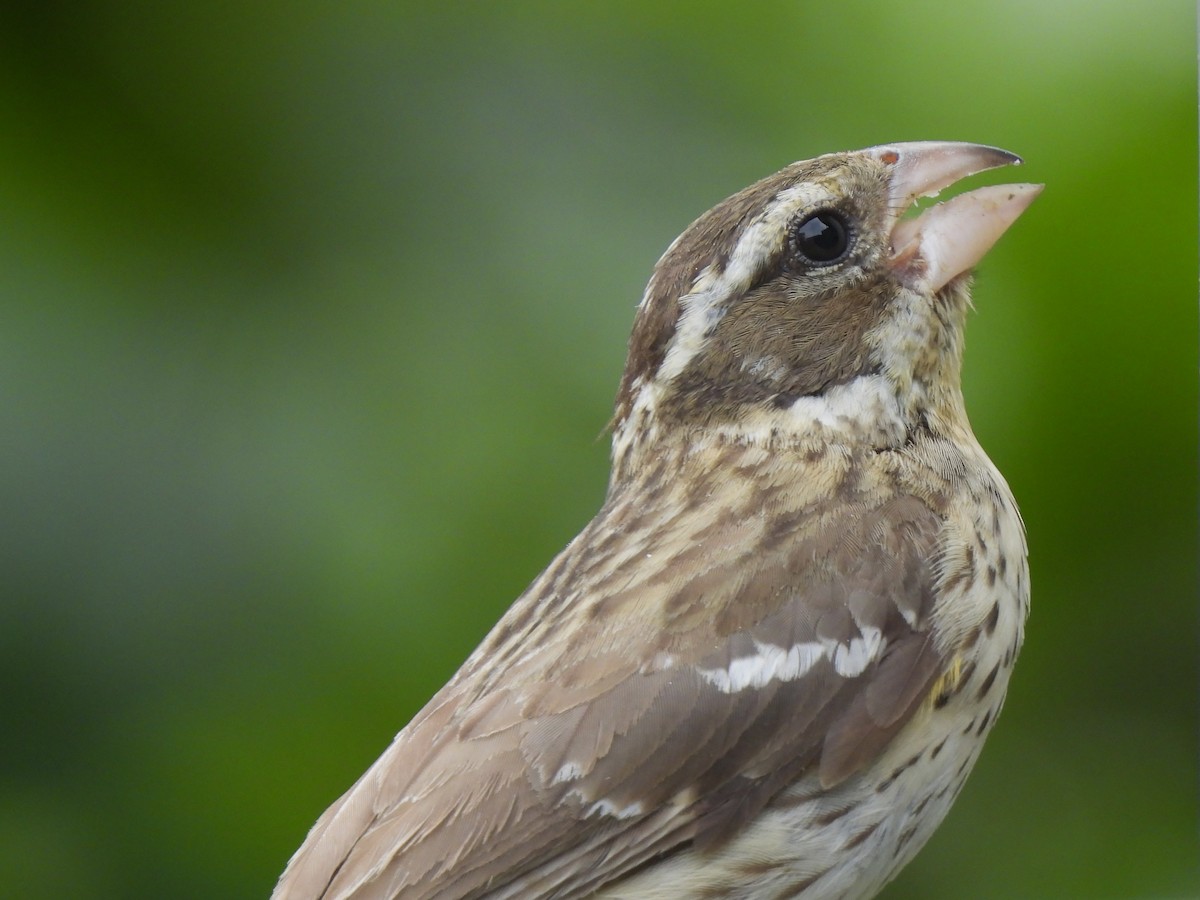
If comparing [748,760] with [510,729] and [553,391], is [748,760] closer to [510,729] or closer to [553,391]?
[510,729]

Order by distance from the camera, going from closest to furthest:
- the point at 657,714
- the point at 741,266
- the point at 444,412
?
1. the point at 657,714
2. the point at 741,266
3. the point at 444,412

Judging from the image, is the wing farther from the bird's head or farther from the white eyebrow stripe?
the white eyebrow stripe

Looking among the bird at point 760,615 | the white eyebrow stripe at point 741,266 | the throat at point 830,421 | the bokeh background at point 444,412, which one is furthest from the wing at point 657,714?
the bokeh background at point 444,412

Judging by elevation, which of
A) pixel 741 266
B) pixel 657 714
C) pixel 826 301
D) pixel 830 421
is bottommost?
pixel 657 714

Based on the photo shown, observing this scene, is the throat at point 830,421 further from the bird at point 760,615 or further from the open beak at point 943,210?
the open beak at point 943,210

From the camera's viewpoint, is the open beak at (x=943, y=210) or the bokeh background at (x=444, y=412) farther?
the bokeh background at (x=444, y=412)

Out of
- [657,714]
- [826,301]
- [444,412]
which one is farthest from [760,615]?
[444,412]

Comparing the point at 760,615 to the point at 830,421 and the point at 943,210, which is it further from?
the point at 943,210

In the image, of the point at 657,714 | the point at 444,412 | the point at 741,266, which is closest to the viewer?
the point at 657,714
